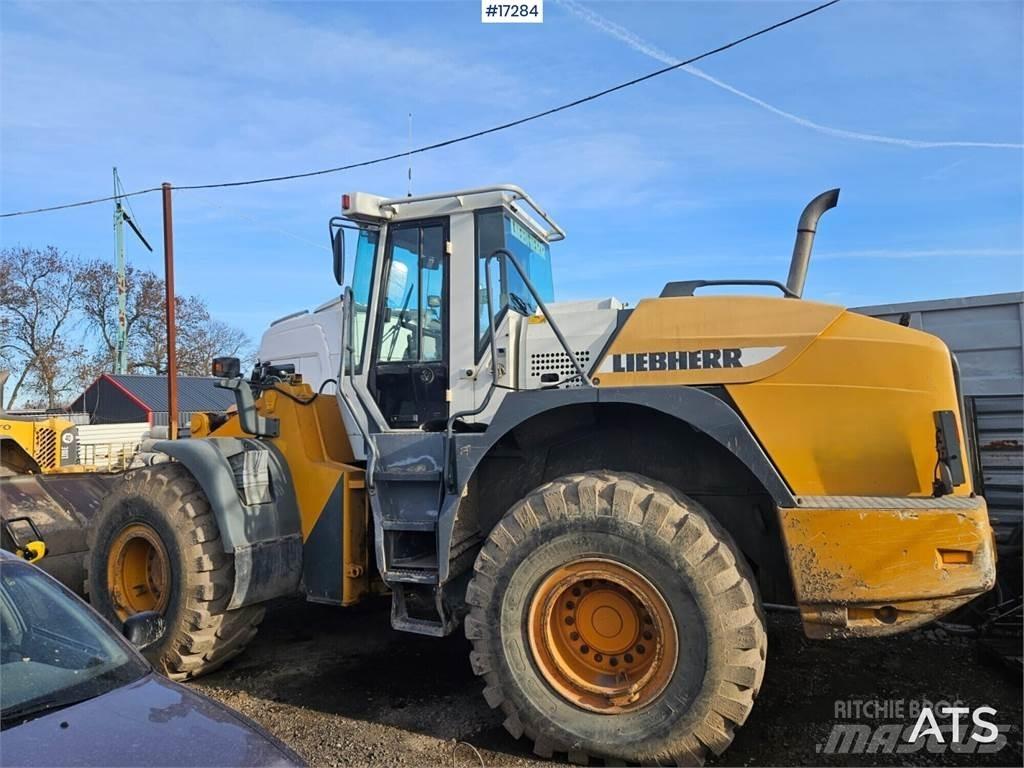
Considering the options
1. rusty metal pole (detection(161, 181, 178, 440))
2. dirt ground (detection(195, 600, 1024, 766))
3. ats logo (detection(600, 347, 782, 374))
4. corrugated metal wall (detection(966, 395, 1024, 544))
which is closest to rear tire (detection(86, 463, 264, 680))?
dirt ground (detection(195, 600, 1024, 766))

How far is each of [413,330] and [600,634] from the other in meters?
2.47

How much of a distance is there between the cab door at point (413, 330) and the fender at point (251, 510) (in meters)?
0.94

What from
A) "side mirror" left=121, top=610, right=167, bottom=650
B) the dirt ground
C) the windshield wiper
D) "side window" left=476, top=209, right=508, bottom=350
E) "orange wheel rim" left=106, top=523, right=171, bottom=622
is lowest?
the dirt ground

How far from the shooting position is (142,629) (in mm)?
3217

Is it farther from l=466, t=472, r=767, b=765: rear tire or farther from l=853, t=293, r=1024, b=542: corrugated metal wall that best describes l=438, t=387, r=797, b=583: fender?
l=853, t=293, r=1024, b=542: corrugated metal wall

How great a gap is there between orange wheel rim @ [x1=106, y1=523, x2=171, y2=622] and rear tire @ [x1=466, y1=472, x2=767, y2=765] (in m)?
2.79

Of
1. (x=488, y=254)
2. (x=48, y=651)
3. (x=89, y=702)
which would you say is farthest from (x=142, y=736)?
(x=488, y=254)

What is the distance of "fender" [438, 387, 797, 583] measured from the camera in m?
3.66

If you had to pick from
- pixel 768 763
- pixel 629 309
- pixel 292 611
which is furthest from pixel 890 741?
pixel 292 611

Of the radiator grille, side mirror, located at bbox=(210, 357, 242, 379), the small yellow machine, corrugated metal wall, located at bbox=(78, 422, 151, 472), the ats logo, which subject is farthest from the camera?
corrugated metal wall, located at bbox=(78, 422, 151, 472)

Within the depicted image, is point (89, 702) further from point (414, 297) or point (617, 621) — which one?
point (414, 297)

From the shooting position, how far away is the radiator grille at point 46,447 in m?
10.2

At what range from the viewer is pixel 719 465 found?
4219mm

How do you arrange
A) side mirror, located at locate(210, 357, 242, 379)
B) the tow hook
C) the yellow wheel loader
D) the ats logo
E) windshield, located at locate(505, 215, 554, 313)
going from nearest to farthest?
1. the ats logo
2. windshield, located at locate(505, 215, 554, 313)
3. side mirror, located at locate(210, 357, 242, 379)
4. the tow hook
5. the yellow wheel loader
